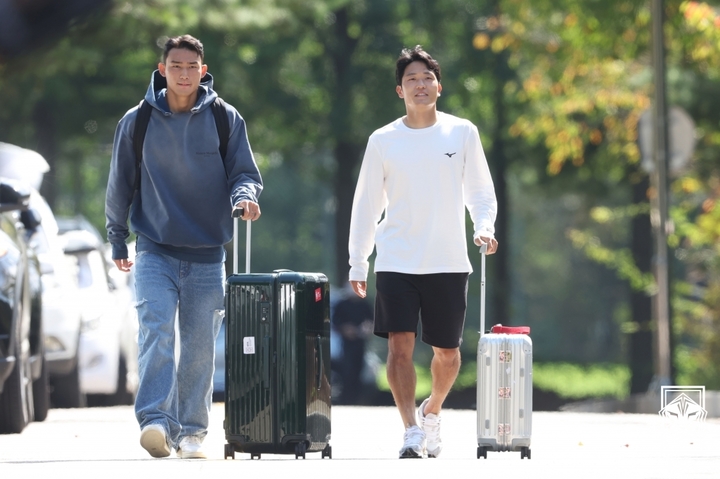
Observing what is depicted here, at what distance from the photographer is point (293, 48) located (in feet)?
90.0

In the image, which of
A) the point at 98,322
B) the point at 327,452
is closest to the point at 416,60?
the point at 327,452

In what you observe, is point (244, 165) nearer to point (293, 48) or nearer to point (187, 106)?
point (187, 106)

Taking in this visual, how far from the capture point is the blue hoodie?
802 cm

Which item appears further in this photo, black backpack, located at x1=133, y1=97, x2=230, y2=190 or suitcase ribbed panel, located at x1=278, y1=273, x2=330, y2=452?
black backpack, located at x1=133, y1=97, x2=230, y2=190

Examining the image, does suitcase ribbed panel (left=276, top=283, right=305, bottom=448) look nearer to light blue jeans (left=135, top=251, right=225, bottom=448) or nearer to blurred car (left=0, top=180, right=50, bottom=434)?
light blue jeans (left=135, top=251, right=225, bottom=448)

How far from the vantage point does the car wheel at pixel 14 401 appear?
33.7ft

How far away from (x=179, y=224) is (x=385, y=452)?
1803 mm

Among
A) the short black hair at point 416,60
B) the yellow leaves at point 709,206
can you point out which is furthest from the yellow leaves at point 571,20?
the short black hair at point 416,60

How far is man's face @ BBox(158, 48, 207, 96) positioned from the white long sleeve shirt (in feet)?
2.87

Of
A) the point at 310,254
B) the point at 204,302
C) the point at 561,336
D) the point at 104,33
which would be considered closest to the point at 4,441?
the point at 204,302

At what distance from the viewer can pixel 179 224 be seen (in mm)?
8000

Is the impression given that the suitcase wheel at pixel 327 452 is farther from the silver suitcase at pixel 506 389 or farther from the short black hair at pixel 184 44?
the short black hair at pixel 184 44

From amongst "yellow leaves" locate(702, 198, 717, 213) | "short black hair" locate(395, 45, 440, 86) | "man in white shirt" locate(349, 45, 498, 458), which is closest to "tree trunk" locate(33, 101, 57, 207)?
"yellow leaves" locate(702, 198, 717, 213)

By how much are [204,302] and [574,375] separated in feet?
116
